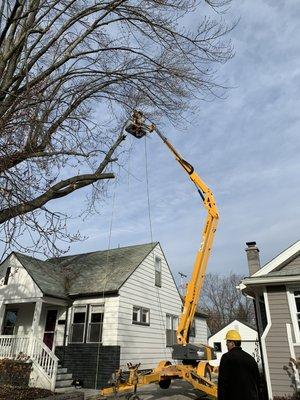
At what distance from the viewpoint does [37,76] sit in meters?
7.62

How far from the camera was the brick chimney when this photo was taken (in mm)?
16094

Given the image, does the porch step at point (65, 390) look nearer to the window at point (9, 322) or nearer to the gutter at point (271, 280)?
the window at point (9, 322)

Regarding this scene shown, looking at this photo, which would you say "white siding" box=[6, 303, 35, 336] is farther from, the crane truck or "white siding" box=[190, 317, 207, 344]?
"white siding" box=[190, 317, 207, 344]

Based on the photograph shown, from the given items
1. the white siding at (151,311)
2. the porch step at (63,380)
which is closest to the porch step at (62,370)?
the porch step at (63,380)

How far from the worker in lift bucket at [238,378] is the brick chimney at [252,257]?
11489 millimetres

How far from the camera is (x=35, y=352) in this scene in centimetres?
1405

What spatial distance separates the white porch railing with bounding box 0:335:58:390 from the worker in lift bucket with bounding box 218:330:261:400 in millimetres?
10275

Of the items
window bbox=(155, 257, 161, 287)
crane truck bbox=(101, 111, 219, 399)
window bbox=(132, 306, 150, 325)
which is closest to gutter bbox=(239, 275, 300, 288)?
crane truck bbox=(101, 111, 219, 399)

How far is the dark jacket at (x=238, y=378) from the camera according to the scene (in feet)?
15.5

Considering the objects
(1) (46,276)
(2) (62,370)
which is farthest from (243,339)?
(2) (62,370)

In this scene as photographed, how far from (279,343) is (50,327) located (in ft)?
36.3

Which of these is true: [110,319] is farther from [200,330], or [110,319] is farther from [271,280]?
[200,330]

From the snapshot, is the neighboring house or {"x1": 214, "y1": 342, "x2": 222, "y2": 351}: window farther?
{"x1": 214, "y1": 342, "x2": 222, "y2": 351}: window


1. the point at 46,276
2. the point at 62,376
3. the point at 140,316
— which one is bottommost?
the point at 62,376
